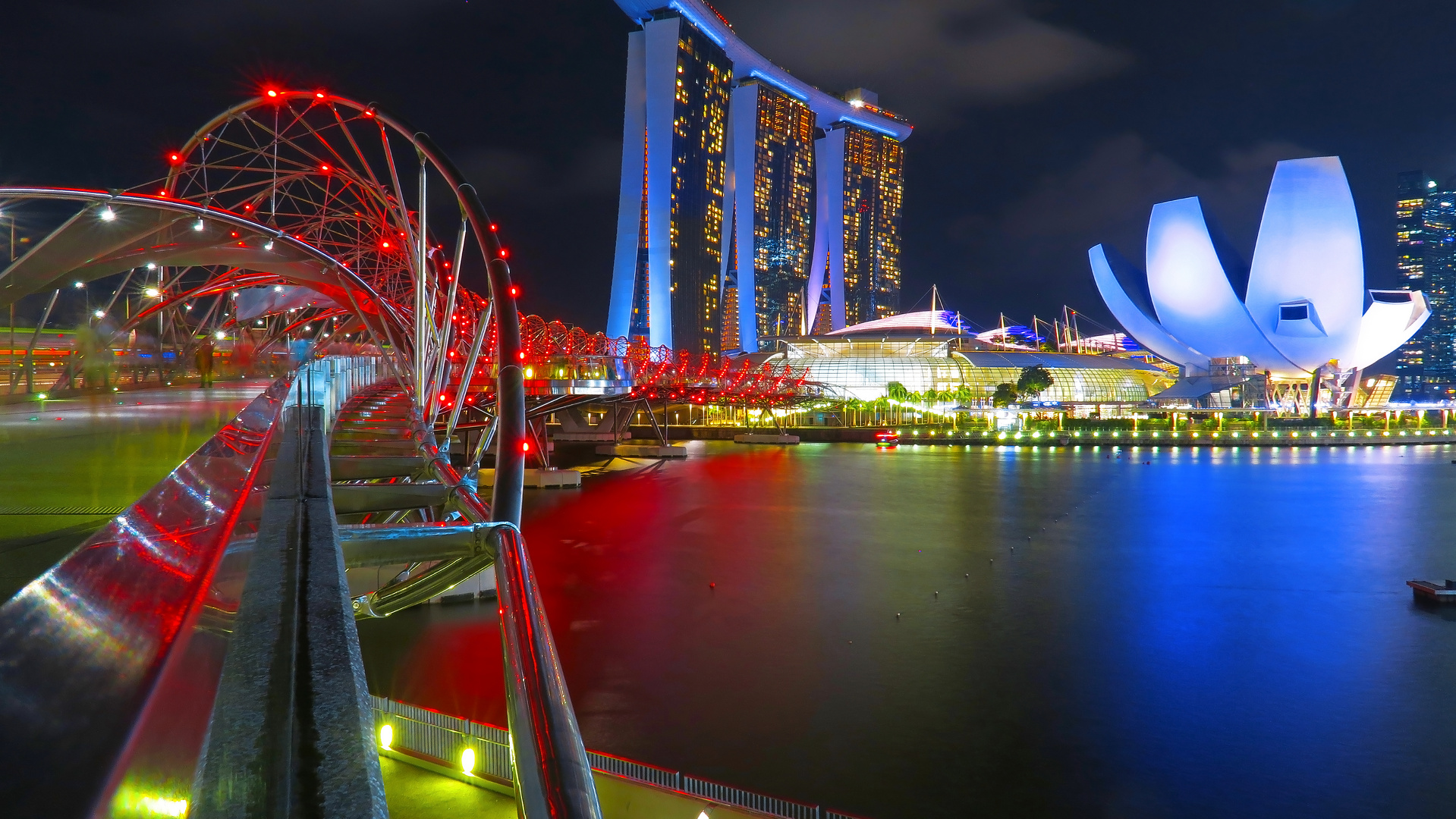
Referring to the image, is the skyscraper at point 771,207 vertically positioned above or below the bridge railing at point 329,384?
above

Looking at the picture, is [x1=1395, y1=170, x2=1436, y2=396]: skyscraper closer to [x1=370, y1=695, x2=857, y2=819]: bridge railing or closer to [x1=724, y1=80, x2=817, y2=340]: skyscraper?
[x1=724, y1=80, x2=817, y2=340]: skyscraper

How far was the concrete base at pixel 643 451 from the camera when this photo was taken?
50.8m

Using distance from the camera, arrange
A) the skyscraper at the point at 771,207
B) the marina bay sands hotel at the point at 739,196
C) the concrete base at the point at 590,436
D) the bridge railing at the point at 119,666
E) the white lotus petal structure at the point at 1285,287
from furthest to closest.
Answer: the skyscraper at the point at 771,207 → the marina bay sands hotel at the point at 739,196 → the white lotus petal structure at the point at 1285,287 → the concrete base at the point at 590,436 → the bridge railing at the point at 119,666

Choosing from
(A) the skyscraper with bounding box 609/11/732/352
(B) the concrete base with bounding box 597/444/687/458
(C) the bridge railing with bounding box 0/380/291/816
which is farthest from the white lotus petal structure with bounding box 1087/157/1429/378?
(C) the bridge railing with bounding box 0/380/291/816

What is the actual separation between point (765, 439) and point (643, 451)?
45.1ft

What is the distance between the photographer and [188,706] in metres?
1.18

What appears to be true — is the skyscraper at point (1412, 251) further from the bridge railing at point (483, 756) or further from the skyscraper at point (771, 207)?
the bridge railing at point (483, 756)


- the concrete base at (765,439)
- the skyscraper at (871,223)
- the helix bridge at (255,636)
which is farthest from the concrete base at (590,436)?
the skyscraper at (871,223)

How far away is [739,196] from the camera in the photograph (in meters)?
122

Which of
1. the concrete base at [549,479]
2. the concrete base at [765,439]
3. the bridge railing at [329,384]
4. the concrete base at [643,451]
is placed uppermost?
the bridge railing at [329,384]

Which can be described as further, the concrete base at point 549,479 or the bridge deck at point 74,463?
the concrete base at point 549,479

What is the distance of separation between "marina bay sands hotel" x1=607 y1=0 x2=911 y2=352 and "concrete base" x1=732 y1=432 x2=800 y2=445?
35.8m

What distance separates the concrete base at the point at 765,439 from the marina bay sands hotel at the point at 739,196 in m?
35.8

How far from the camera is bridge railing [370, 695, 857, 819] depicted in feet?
31.9
